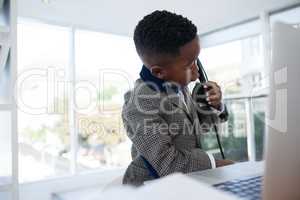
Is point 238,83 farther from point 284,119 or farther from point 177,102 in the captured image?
point 284,119

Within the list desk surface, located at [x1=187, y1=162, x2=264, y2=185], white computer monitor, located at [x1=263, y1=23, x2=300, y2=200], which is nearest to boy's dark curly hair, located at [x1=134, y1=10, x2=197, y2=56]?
desk surface, located at [x1=187, y1=162, x2=264, y2=185]

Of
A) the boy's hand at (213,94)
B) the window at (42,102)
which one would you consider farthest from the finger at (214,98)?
the window at (42,102)

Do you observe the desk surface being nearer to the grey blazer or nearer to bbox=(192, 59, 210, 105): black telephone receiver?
the grey blazer

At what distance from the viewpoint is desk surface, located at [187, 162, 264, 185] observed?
64 cm

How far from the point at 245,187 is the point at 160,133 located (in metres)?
0.22

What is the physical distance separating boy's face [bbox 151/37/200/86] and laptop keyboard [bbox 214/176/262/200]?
0.31 metres

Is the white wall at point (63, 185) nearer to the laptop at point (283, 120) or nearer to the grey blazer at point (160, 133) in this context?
the grey blazer at point (160, 133)

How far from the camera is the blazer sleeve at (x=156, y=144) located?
2.18ft

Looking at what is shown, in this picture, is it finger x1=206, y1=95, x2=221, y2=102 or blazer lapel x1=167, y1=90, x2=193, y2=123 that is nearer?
blazer lapel x1=167, y1=90, x2=193, y2=123

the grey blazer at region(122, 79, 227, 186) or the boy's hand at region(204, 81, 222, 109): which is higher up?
the boy's hand at region(204, 81, 222, 109)

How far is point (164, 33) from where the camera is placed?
30.0 inches

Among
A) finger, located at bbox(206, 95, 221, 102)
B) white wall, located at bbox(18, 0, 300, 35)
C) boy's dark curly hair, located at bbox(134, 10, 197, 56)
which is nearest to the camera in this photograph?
boy's dark curly hair, located at bbox(134, 10, 197, 56)

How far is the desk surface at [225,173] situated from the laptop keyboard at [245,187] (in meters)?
0.03

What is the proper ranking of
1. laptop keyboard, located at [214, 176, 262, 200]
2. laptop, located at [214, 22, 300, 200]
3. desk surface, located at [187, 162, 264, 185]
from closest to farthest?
1. laptop, located at [214, 22, 300, 200]
2. laptop keyboard, located at [214, 176, 262, 200]
3. desk surface, located at [187, 162, 264, 185]
